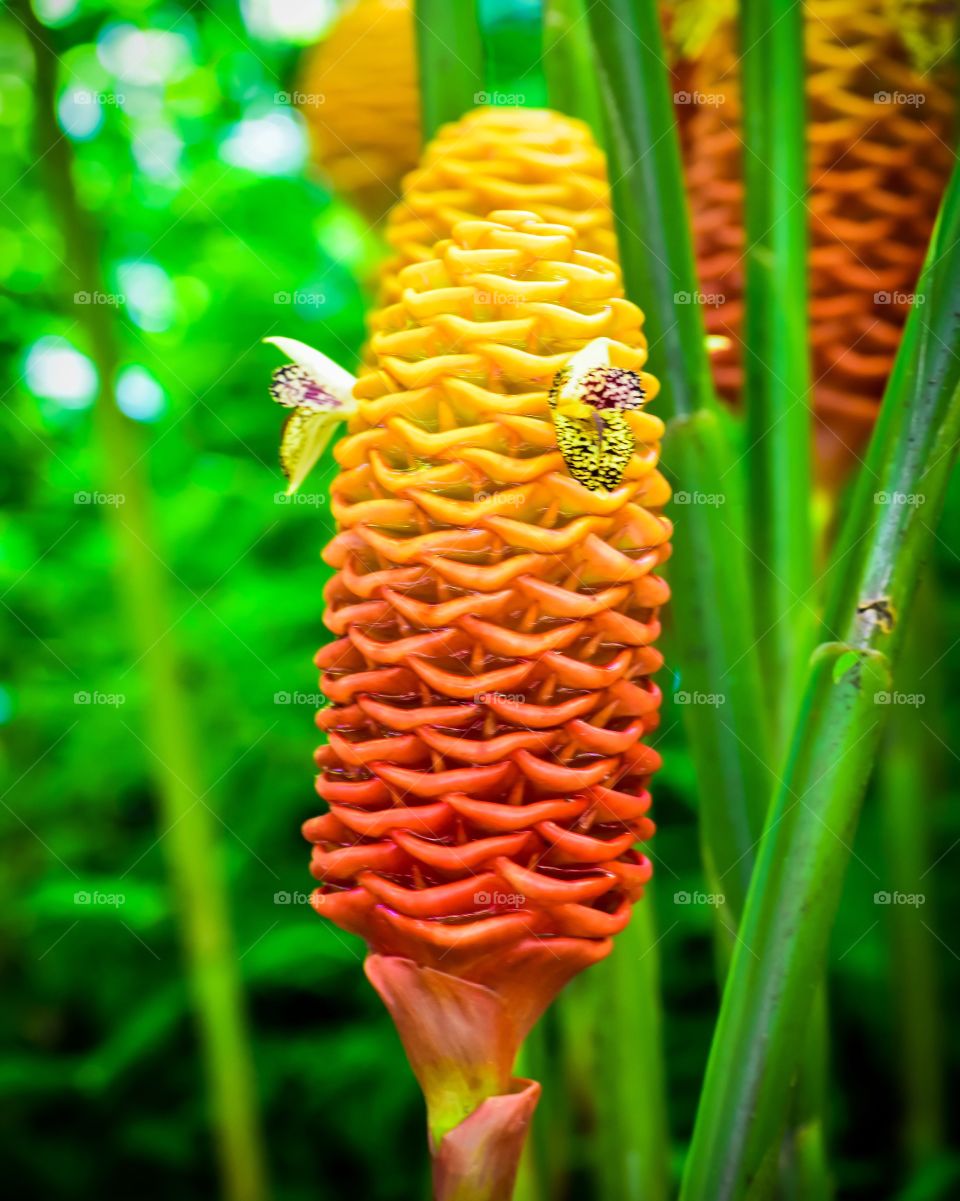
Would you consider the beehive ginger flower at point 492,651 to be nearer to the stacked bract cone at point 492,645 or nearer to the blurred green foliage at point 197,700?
the stacked bract cone at point 492,645

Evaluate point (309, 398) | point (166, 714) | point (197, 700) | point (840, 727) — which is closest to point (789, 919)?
point (840, 727)

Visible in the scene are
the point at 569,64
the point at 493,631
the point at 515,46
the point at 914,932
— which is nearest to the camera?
the point at 493,631

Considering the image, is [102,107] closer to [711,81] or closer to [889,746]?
[711,81]

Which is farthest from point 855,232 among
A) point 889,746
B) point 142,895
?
point 142,895

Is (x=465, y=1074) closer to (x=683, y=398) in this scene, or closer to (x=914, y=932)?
(x=683, y=398)

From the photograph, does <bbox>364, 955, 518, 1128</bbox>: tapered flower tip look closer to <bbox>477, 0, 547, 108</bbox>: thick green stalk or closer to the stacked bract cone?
the stacked bract cone
